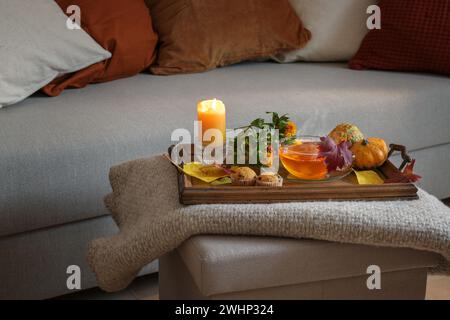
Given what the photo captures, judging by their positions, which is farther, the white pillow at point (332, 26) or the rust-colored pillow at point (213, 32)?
the white pillow at point (332, 26)

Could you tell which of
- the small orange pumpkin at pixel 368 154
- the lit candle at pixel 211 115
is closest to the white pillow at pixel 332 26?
the lit candle at pixel 211 115

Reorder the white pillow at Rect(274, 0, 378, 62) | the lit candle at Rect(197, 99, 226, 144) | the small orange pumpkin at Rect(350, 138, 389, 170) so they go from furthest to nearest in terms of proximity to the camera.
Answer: the white pillow at Rect(274, 0, 378, 62)
the lit candle at Rect(197, 99, 226, 144)
the small orange pumpkin at Rect(350, 138, 389, 170)

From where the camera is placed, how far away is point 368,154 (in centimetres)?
151

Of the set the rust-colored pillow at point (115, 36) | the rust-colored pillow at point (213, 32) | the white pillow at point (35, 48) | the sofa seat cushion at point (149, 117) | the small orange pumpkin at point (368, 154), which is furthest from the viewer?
the rust-colored pillow at point (213, 32)

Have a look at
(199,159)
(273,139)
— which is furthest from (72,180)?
(273,139)

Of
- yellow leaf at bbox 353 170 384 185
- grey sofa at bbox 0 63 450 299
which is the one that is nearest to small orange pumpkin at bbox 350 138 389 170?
yellow leaf at bbox 353 170 384 185

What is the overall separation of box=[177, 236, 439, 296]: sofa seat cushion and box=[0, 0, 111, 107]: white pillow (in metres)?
0.88

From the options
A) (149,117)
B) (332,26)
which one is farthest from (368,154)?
(332,26)

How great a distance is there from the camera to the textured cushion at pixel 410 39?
94.5 inches

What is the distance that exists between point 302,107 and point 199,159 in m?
0.65

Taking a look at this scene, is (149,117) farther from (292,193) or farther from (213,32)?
(292,193)

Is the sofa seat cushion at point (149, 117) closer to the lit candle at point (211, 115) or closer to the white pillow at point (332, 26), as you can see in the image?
the white pillow at point (332, 26)

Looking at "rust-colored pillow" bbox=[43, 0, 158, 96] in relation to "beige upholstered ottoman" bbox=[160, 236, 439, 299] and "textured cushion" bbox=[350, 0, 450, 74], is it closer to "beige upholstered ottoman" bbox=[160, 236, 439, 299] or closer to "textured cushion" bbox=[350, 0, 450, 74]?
"textured cushion" bbox=[350, 0, 450, 74]

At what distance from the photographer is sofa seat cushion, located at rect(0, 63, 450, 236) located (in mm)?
1766
